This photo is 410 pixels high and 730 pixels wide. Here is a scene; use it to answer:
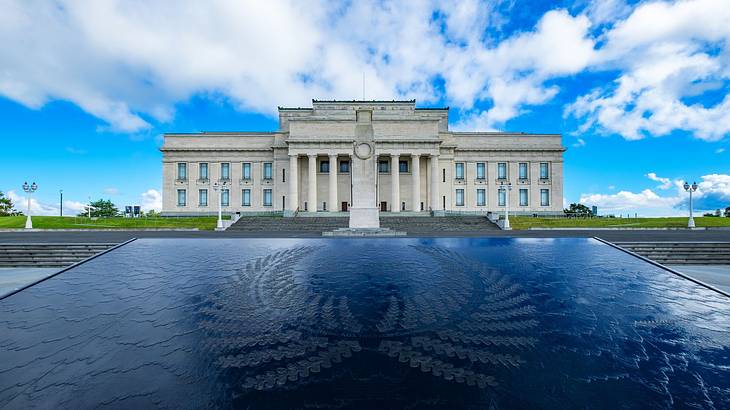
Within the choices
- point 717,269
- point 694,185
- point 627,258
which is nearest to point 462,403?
point 627,258

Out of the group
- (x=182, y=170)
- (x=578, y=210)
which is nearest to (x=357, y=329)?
(x=182, y=170)

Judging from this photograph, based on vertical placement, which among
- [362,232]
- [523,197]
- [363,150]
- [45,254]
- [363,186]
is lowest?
[45,254]

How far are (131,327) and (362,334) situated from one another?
242 centimetres

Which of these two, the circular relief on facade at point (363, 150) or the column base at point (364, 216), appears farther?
the column base at point (364, 216)

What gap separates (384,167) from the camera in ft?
159

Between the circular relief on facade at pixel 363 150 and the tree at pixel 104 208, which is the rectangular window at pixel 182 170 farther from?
the circular relief on facade at pixel 363 150

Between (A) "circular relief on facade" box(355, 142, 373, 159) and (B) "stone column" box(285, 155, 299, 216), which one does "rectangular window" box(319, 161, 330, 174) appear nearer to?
(B) "stone column" box(285, 155, 299, 216)

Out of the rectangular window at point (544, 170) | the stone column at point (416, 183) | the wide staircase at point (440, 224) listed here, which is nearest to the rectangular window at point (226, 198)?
the wide staircase at point (440, 224)

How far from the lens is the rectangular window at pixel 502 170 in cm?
4909

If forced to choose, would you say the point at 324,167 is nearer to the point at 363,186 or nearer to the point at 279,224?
the point at 279,224

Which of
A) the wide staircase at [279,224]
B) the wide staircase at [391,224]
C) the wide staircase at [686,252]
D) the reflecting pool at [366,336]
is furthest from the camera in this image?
the wide staircase at [391,224]

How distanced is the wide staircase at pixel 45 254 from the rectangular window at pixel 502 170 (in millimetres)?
48061

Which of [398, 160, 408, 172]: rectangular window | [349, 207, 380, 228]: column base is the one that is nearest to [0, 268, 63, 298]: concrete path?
[349, 207, 380, 228]: column base

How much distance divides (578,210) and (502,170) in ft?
51.2
